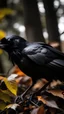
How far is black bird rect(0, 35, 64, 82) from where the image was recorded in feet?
9.51

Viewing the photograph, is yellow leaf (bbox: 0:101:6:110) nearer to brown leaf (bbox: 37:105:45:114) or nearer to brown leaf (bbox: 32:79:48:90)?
brown leaf (bbox: 37:105:45:114)

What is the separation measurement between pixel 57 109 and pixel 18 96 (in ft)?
1.20

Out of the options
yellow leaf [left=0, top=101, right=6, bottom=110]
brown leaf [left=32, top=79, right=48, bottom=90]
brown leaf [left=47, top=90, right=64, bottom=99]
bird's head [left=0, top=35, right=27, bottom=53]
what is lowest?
brown leaf [left=32, top=79, right=48, bottom=90]

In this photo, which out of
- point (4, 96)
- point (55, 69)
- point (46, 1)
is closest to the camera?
point (4, 96)

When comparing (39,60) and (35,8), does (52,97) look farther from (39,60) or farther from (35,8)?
(35,8)

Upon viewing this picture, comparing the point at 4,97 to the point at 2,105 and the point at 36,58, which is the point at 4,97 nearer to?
the point at 2,105

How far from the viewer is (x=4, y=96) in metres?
2.50

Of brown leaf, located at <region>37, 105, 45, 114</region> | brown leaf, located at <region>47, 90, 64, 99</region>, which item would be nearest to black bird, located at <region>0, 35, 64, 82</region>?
brown leaf, located at <region>47, 90, 64, 99</region>

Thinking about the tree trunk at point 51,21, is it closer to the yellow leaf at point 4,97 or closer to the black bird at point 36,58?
the black bird at point 36,58

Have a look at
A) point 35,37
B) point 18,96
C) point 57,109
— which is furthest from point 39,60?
point 35,37

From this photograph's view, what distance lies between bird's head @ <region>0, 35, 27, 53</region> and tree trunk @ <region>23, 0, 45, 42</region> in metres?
0.91

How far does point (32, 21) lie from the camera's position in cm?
407

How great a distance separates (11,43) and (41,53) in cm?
26

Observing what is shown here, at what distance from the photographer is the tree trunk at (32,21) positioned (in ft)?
13.3
